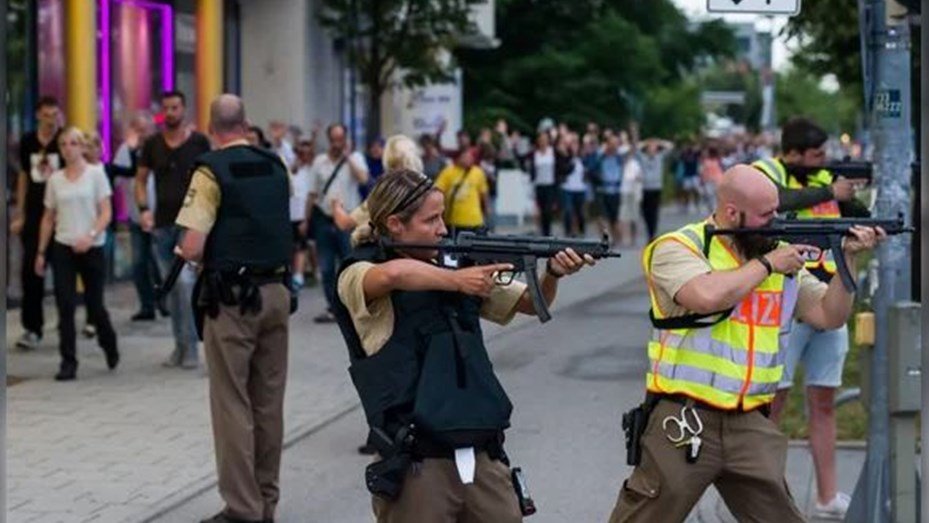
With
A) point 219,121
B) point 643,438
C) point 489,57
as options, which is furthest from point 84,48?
point 489,57

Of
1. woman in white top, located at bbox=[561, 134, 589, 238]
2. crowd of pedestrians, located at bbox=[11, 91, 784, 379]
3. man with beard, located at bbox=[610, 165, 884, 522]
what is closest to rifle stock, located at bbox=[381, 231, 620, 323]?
man with beard, located at bbox=[610, 165, 884, 522]

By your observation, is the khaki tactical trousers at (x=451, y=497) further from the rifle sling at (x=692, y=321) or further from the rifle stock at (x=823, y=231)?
the rifle stock at (x=823, y=231)

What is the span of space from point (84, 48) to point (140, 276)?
3208 mm

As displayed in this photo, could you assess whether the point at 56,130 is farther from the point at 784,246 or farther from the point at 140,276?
the point at 784,246

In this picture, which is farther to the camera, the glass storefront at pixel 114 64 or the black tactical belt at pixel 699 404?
the glass storefront at pixel 114 64

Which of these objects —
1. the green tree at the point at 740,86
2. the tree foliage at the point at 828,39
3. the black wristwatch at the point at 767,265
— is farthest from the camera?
the green tree at the point at 740,86

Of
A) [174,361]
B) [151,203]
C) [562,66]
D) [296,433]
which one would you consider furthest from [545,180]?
[296,433]

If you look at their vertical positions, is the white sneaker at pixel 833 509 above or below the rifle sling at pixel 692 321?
below

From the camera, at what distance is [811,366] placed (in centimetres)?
868

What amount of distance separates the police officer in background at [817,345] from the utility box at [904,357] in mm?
431

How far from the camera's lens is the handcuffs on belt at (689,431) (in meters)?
6.08

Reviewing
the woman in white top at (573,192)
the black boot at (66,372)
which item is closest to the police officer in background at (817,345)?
the black boot at (66,372)

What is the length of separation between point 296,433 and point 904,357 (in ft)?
14.1

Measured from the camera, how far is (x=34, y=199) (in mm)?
14523
